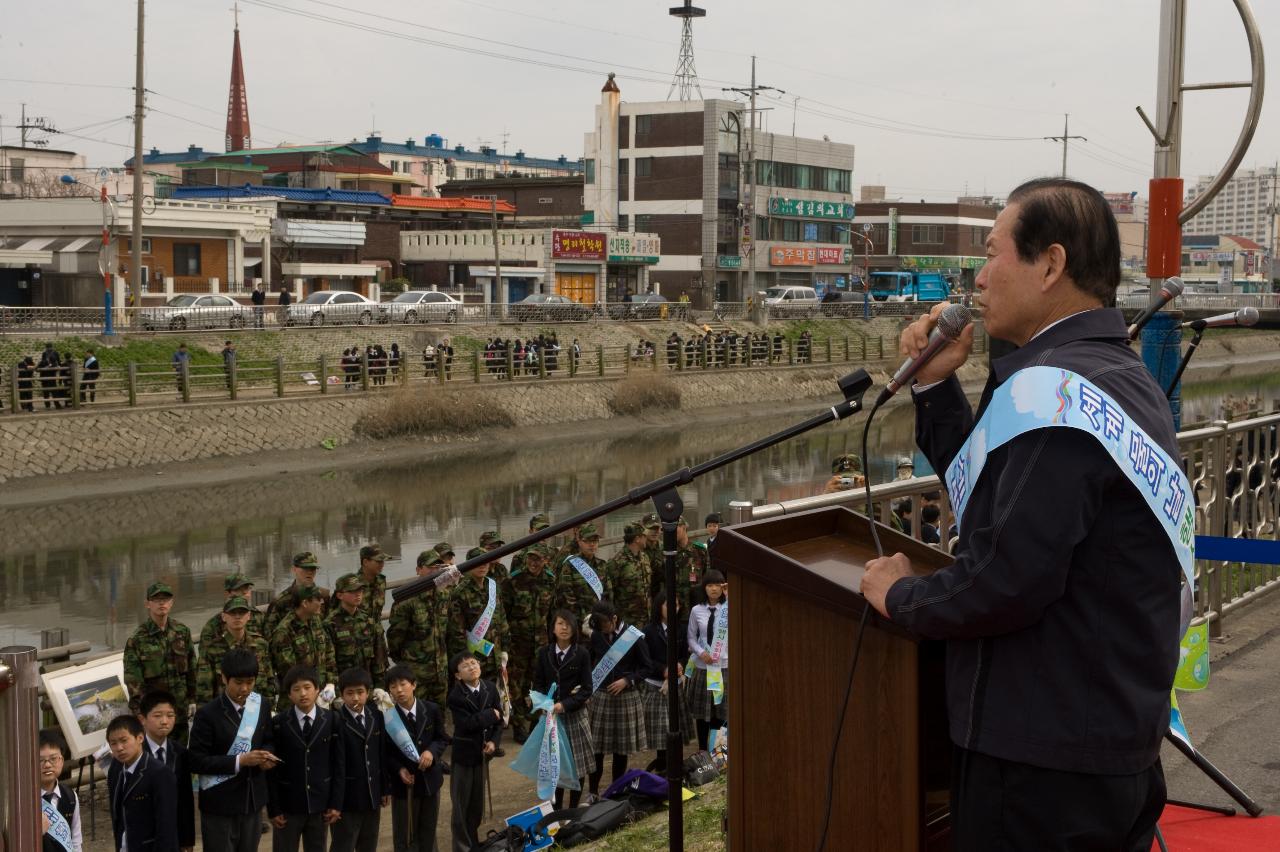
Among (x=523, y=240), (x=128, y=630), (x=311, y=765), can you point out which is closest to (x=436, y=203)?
(x=523, y=240)

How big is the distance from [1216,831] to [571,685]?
5.87 meters

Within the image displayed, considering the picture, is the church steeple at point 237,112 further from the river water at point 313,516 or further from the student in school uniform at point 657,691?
the student in school uniform at point 657,691

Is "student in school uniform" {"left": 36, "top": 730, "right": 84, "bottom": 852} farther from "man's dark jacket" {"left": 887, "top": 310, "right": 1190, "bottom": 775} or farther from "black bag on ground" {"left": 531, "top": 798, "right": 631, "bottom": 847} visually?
"man's dark jacket" {"left": 887, "top": 310, "right": 1190, "bottom": 775}

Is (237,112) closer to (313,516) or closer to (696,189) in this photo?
(696,189)

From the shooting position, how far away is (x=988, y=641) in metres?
2.44

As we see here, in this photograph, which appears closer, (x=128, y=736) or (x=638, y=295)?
(x=128, y=736)

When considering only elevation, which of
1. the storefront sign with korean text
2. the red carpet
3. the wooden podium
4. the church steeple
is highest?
the church steeple

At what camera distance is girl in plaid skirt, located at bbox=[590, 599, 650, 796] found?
9469 mm

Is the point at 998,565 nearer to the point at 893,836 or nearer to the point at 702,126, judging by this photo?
the point at 893,836

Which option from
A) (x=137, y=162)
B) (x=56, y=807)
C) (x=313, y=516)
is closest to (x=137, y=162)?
(x=137, y=162)

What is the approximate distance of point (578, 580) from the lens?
12.0m

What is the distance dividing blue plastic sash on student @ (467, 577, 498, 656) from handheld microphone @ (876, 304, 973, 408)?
803 cm

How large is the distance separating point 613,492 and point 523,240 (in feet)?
104

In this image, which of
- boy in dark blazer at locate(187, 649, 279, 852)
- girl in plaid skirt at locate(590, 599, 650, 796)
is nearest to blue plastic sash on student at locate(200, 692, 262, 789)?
boy in dark blazer at locate(187, 649, 279, 852)
